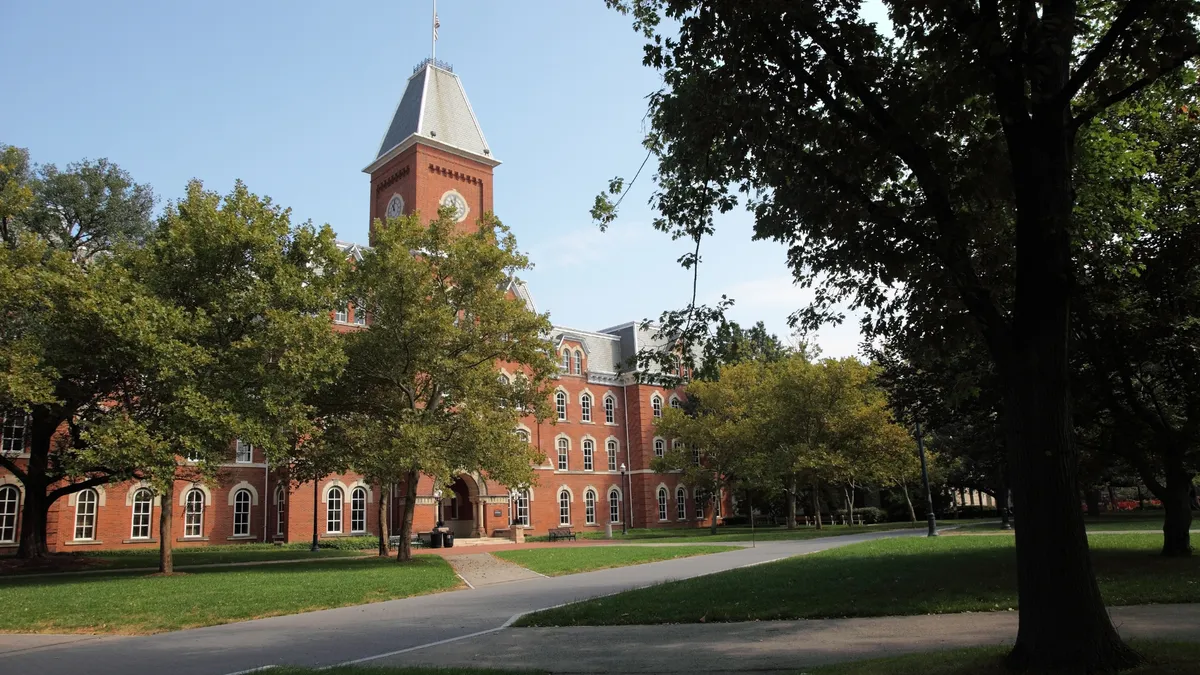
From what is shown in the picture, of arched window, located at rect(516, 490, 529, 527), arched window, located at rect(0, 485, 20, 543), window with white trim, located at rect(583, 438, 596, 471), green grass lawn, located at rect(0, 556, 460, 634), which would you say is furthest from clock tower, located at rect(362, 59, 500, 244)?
green grass lawn, located at rect(0, 556, 460, 634)

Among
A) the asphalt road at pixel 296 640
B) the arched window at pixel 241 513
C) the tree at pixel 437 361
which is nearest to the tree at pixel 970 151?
the asphalt road at pixel 296 640

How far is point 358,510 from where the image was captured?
4116 cm

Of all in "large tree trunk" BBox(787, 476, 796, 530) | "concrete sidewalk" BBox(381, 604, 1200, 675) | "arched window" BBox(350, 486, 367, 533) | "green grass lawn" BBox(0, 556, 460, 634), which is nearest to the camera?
"concrete sidewalk" BBox(381, 604, 1200, 675)

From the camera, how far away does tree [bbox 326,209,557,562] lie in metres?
23.1

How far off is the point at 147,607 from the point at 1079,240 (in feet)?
53.2

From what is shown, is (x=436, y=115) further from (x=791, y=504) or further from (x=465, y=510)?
(x=791, y=504)

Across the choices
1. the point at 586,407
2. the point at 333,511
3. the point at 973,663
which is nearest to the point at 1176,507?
the point at 973,663

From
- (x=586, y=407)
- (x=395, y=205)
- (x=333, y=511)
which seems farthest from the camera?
(x=586, y=407)

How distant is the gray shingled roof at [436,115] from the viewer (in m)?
54.0

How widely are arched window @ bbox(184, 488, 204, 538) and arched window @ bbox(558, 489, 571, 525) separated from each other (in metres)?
21.7

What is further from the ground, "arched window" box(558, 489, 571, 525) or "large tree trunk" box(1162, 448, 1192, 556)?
"large tree trunk" box(1162, 448, 1192, 556)

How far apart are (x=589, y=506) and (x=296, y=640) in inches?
1705

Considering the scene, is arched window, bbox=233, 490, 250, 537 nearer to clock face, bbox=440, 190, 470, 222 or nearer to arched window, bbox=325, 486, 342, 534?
arched window, bbox=325, 486, 342, 534

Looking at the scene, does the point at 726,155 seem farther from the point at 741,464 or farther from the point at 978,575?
the point at 741,464
